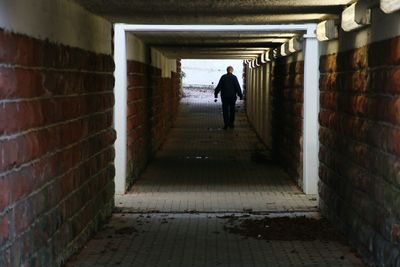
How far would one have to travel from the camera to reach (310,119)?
11609 mm

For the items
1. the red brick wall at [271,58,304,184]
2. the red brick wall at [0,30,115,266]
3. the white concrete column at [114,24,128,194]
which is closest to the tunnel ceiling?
the red brick wall at [0,30,115,266]

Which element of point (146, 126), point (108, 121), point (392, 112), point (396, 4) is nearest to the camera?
point (396, 4)

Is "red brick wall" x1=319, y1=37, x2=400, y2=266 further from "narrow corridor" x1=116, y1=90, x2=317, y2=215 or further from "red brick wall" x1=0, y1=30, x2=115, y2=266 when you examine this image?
"red brick wall" x1=0, y1=30, x2=115, y2=266

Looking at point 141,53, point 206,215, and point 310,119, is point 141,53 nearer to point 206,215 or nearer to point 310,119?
point 310,119

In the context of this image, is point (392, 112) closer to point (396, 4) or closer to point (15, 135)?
point (396, 4)

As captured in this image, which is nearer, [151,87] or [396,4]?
→ [396,4]

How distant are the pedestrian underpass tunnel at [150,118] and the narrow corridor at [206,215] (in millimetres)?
89

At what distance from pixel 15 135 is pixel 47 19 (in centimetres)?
142

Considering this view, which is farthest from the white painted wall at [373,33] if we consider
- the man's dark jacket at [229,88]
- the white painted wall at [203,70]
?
the white painted wall at [203,70]

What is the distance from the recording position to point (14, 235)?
17.2 feet

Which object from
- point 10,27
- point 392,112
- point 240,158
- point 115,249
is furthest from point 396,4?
point 240,158

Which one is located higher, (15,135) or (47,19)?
(47,19)

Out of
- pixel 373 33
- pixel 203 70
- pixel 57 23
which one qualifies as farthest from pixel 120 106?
pixel 203 70

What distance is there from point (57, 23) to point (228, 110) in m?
19.3
